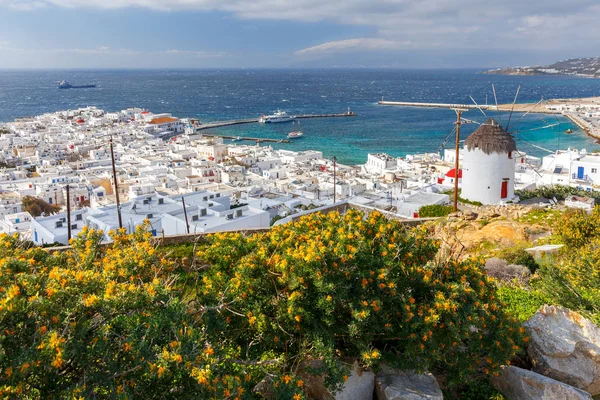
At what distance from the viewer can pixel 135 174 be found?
144 feet

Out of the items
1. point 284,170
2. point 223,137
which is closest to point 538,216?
point 284,170

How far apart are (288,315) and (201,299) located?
1.11 m

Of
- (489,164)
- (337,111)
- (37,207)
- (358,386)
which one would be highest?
(337,111)

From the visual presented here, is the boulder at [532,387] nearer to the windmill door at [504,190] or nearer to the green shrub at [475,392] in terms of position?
the green shrub at [475,392]

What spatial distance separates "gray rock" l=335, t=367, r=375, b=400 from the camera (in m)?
6.03

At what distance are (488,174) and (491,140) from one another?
135 cm

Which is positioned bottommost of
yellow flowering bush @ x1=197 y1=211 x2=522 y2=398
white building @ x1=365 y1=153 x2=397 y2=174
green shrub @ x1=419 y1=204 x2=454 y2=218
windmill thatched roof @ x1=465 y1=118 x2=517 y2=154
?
white building @ x1=365 y1=153 x2=397 y2=174

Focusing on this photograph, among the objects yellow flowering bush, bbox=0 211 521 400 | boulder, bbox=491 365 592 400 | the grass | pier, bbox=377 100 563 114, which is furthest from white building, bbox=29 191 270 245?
pier, bbox=377 100 563 114

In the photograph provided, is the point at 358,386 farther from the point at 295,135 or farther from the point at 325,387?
the point at 295,135

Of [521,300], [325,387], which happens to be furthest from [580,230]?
[325,387]

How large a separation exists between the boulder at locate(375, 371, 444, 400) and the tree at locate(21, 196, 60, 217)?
34092mm

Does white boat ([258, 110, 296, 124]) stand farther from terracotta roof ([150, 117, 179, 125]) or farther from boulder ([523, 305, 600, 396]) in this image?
boulder ([523, 305, 600, 396])

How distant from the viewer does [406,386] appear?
609 centimetres

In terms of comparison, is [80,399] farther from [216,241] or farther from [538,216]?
[538,216]
